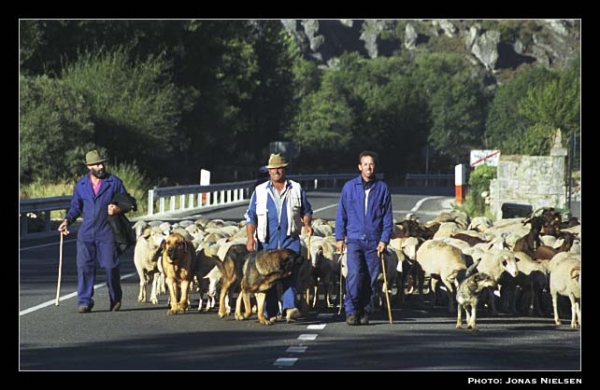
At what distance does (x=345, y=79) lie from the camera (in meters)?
151

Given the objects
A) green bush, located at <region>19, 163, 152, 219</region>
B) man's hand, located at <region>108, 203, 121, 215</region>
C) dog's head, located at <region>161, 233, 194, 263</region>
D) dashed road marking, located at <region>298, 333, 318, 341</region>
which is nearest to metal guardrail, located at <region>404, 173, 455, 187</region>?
green bush, located at <region>19, 163, 152, 219</region>

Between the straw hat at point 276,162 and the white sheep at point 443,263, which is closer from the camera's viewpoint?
the straw hat at point 276,162

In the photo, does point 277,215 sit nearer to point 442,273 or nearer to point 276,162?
point 276,162

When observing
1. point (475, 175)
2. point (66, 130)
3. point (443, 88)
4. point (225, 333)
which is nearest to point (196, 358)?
point (225, 333)

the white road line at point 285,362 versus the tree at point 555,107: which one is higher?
the tree at point 555,107

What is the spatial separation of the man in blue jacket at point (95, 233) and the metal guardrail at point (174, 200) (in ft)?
44.7

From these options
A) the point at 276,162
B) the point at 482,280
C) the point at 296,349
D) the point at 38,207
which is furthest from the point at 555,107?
the point at 296,349

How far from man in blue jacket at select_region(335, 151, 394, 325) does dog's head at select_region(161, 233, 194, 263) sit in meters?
1.78

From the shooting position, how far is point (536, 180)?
3578 centimetres

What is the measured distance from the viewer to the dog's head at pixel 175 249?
15305 millimetres

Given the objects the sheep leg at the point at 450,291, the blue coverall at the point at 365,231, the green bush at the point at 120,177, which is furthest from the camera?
the green bush at the point at 120,177

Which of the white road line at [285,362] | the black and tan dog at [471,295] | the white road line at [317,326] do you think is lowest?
the white road line at [285,362]

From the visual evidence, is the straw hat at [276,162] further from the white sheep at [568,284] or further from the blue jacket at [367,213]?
the white sheep at [568,284]

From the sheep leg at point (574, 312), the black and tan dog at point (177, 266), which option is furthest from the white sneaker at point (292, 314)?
the sheep leg at point (574, 312)
